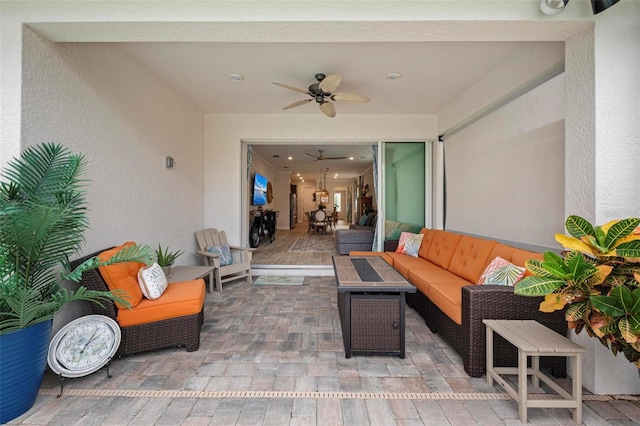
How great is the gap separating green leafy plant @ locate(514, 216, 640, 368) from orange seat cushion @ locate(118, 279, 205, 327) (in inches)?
88.2

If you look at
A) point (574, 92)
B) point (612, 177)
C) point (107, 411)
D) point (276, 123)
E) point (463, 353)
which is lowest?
point (107, 411)

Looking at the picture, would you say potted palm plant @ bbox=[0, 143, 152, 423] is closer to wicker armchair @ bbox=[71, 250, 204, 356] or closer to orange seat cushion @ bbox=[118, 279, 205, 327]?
wicker armchair @ bbox=[71, 250, 204, 356]

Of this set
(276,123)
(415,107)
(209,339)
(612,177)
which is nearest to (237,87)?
(276,123)

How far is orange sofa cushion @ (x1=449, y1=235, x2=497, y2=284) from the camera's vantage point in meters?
2.58

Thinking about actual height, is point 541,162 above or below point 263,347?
above

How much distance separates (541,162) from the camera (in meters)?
2.37

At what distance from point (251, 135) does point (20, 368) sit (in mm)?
3785

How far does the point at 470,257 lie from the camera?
2.78m

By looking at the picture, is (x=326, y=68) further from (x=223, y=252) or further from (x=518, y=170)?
(x=223, y=252)

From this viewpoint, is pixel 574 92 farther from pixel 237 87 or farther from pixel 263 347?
pixel 237 87

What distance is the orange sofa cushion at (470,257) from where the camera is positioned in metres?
2.58

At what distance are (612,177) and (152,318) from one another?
3.36 metres

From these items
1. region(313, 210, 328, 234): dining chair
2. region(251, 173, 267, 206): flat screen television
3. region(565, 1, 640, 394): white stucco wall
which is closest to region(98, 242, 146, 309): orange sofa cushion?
region(565, 1, 640, 394): white stucco wall

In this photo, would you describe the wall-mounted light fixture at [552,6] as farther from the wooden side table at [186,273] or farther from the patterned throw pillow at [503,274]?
the wooden side table at [186,273]
